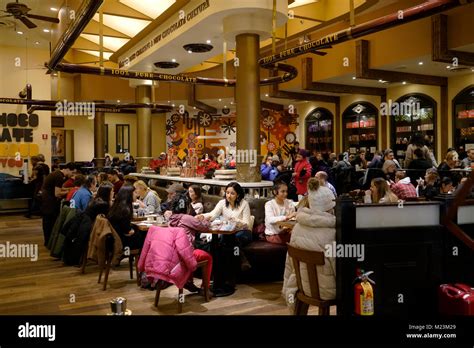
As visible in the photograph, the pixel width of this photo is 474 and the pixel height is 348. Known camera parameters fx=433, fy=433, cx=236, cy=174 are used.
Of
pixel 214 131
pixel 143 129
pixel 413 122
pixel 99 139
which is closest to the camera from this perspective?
pixel 143 129

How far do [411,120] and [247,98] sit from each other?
303 inches

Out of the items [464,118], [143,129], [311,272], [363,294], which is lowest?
[363,294]

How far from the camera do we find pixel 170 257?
444 cm

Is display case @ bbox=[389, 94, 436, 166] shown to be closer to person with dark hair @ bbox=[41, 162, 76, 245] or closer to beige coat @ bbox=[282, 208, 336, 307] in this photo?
person with dark hair @ bbox=[41, 162, 76, 245]

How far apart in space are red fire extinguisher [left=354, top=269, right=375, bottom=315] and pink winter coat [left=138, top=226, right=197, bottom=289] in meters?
1.87

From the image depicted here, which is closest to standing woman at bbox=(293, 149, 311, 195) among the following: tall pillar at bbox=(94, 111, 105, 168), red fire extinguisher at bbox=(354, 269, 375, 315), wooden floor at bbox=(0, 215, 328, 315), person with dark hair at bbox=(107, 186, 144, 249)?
wooden floor at bbox=(0, 215, 328, 315)

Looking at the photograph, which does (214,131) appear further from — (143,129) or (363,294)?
(363,294)

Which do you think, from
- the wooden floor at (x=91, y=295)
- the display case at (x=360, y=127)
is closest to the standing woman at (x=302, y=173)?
the wooden floor at (x=91, y=295)

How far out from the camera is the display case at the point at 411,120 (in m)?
12.3

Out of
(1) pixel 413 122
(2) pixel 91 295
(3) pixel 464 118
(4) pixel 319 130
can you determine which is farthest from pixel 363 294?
(4) pixel 319 130

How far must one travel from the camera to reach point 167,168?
33.5 feet

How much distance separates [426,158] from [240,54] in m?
3.95

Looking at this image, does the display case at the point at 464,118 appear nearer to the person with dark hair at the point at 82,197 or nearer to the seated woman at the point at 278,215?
the seated woman at the point at 278,215

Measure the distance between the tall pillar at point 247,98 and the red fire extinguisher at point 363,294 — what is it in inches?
155
